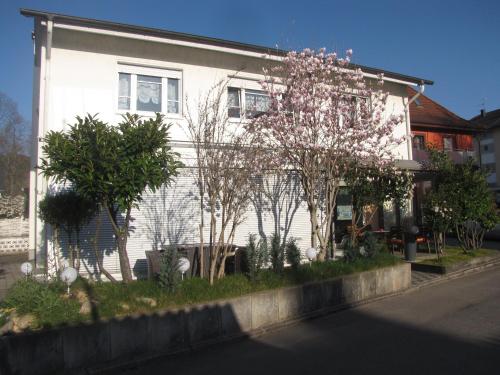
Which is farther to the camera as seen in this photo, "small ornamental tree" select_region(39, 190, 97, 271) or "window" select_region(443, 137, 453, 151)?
"window" select_region(443, 137, 453, 151)

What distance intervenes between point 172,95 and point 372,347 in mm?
8218

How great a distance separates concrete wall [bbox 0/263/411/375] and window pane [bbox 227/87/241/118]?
19.3 feet

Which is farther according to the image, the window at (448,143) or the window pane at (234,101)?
the window at (448,143)

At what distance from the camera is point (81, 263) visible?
957cm

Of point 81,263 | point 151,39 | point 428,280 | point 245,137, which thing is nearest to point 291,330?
point 245,137

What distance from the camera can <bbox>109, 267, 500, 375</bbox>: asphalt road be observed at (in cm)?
480

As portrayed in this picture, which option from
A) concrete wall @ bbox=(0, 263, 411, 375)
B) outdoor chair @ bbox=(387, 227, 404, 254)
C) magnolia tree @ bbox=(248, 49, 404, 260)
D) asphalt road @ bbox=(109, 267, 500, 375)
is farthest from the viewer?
outdoor chair @ bbox=(387, 227, 404, 254)

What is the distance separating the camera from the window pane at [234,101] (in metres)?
11.6

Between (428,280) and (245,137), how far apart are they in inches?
224

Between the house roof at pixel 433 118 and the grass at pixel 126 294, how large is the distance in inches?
750

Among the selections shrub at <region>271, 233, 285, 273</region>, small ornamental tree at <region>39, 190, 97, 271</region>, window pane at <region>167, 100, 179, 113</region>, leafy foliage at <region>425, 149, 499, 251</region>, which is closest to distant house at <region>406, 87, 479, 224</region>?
leafy foliage at <region>425, 149, 499, 251</region>

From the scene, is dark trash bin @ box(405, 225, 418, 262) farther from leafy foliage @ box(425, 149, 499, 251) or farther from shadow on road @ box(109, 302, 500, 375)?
shadow on road @ box(109, 302, 500, 375)

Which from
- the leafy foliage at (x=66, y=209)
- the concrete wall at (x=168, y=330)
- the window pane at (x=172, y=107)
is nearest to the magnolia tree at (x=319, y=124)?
the concrete wall at (x=168, y=330)

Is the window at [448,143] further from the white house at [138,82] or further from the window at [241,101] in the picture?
the white house at [138,82]
